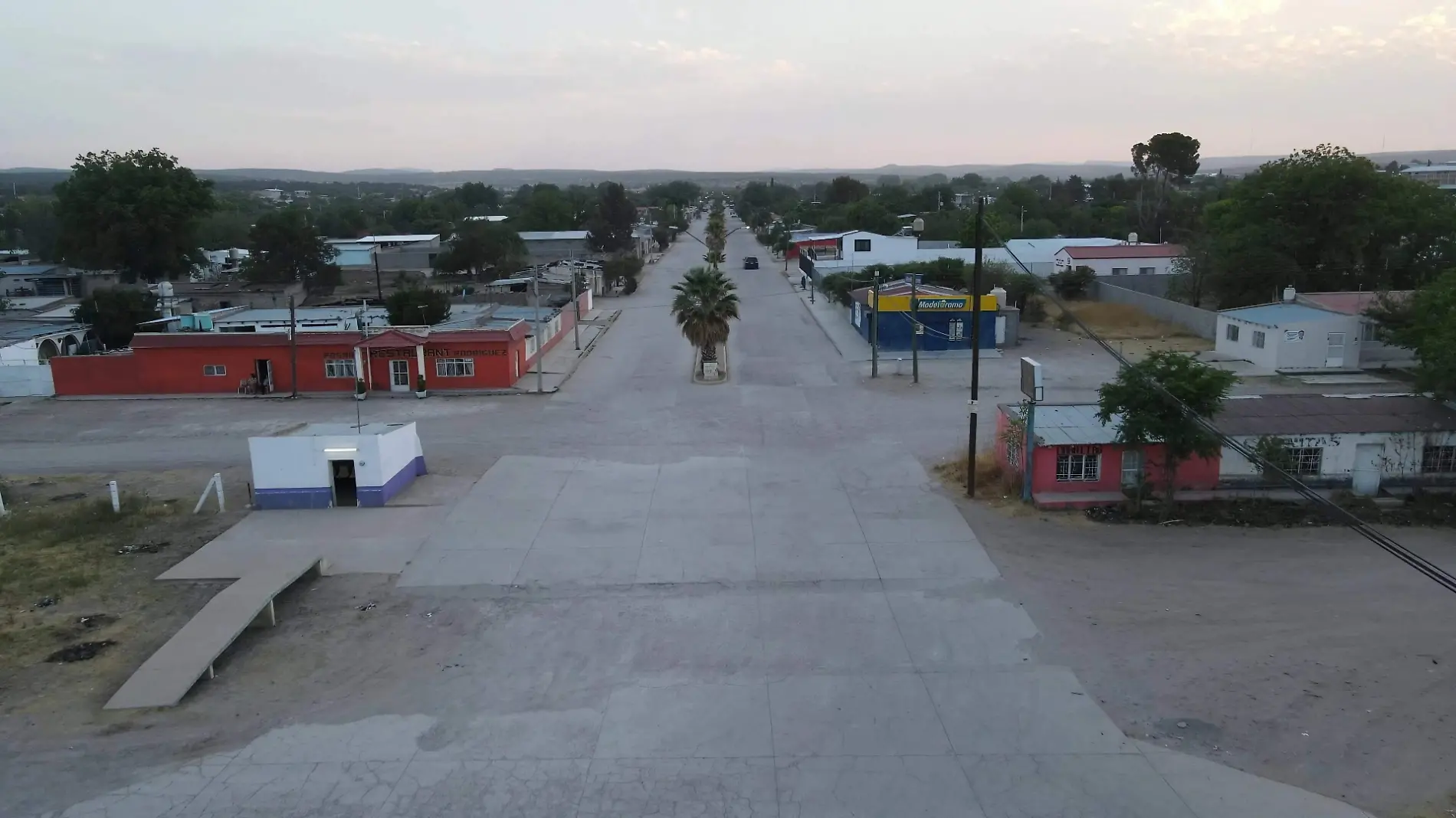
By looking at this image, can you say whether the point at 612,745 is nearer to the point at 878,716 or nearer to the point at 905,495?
the point at 878,716

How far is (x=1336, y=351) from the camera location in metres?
33.8

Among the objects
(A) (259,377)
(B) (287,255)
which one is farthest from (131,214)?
(A) (259,377)

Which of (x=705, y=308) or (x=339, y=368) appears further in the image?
(x=339, y=368)

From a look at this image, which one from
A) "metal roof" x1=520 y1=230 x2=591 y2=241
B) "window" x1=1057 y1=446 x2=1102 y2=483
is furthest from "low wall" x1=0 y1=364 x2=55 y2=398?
"metal roof" x1=520 y1=230 x2=591 y2=241

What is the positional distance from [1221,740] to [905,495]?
963 centimetres

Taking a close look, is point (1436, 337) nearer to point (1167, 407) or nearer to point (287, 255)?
point (1167, 407)

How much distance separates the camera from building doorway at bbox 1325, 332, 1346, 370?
3362cm

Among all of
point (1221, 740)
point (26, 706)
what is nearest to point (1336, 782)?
point (1221, 740)

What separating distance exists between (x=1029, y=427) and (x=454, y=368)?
20.4 meters

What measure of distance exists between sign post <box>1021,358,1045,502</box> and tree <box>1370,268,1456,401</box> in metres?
7.94

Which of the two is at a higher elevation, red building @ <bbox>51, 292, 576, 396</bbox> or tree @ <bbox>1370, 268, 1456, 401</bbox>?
tree @ <bbox>1370, 268, 1456, 401</bbox>

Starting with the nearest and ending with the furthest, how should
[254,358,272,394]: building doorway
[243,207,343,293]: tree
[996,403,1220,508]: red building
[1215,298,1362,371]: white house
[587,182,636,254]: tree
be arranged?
[996,403,1220,508]: red building < [254,358,272,394]: building doorway < [1215,298,1362,371]: white house < [243,207,343,293]: tree < [587,182,636,254]: tree

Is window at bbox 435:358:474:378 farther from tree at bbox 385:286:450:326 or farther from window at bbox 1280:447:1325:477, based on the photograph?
window at bbox 1280:447:1325:477

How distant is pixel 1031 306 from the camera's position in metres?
46.7
